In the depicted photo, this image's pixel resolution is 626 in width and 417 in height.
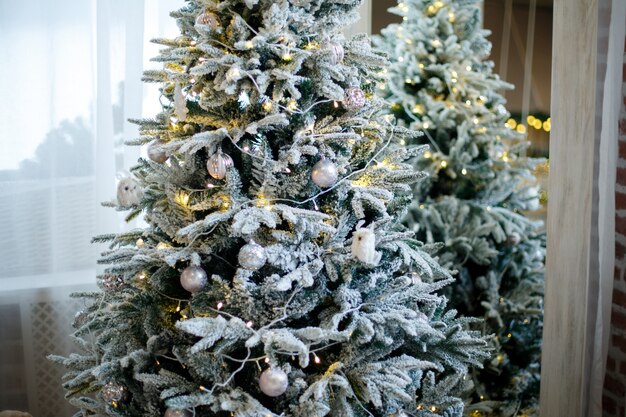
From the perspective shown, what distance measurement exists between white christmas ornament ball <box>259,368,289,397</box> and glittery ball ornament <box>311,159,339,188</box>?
0.44 m

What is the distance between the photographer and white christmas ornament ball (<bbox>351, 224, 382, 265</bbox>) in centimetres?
154

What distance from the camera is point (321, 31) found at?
1652 mm

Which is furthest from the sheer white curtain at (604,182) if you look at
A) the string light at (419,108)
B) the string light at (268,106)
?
the string light at (268,106)

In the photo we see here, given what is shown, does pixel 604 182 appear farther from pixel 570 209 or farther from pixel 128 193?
pixel 128 193

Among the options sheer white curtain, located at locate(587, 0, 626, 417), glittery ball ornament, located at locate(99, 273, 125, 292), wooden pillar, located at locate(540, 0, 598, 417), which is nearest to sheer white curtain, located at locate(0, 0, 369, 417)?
glittery ball ornament, located at locate(99, 273, 125, 292)

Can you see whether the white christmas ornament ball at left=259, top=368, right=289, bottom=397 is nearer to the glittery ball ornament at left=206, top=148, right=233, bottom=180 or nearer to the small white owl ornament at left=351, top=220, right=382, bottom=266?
the small white owl ornament at left=351, top=220, right=382, bottom=266

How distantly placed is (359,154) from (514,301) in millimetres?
1279

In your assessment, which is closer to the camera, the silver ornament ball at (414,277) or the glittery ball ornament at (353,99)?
the glittery ball ornament at (353,99)

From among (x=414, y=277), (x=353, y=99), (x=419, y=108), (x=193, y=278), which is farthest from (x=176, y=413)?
(x=419, y=108)

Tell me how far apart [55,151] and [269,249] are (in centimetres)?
136

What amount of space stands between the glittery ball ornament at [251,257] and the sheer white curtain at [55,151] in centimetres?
119

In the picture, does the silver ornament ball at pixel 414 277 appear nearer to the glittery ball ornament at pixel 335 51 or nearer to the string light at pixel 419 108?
the glittery ball ornament at pixel 335 51

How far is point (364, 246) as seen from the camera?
1539 millimetres

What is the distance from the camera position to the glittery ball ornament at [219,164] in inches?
61.4
